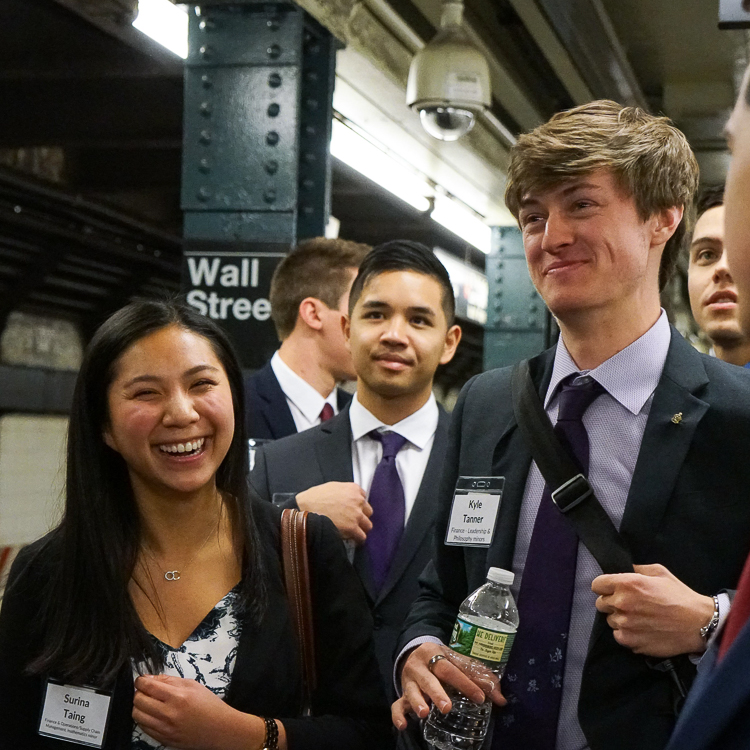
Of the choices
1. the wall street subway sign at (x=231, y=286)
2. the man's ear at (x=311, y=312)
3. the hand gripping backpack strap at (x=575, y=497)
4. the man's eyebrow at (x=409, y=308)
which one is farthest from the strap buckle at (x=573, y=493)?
the wall street subway sign at (x=231, y=286)

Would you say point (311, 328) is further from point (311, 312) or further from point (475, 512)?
point (475, 512)

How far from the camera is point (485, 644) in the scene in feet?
6.00

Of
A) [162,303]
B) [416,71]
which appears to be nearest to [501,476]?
[162,303]

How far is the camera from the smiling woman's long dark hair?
2100 mm

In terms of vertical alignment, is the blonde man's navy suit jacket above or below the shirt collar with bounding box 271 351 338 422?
below

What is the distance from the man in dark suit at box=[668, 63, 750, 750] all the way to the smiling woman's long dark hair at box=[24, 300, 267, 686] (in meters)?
1.37

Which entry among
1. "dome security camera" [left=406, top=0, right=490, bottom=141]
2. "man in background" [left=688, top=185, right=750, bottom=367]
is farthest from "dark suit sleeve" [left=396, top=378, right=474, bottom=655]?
"dome security camera" [left=406, top=0, right=490, bottom=141]

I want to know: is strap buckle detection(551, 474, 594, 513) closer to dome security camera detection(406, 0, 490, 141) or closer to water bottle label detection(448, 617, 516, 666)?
water bottle label detection(448, 617, 516, 666)

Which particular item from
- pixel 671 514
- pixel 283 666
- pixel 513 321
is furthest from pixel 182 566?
pixel 513 321

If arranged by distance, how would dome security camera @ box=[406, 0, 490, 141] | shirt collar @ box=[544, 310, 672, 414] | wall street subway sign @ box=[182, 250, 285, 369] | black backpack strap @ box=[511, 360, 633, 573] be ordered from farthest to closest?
dome security camera @ box=[406, 0, 490, 141] → wall street subway sign @ box=[182, 250, 285, 369] → shirt collar @ box=[544, 310, 672, 414] → black backpack strap @ box=[511, 360, 633, 573]

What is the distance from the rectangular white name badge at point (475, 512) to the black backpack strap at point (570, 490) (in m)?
0.14

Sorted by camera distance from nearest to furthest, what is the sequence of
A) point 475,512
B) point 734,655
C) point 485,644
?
point 734,655 → point 485,644 → point 475,512

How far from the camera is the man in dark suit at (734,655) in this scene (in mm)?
917

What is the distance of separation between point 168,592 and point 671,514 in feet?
3.75
